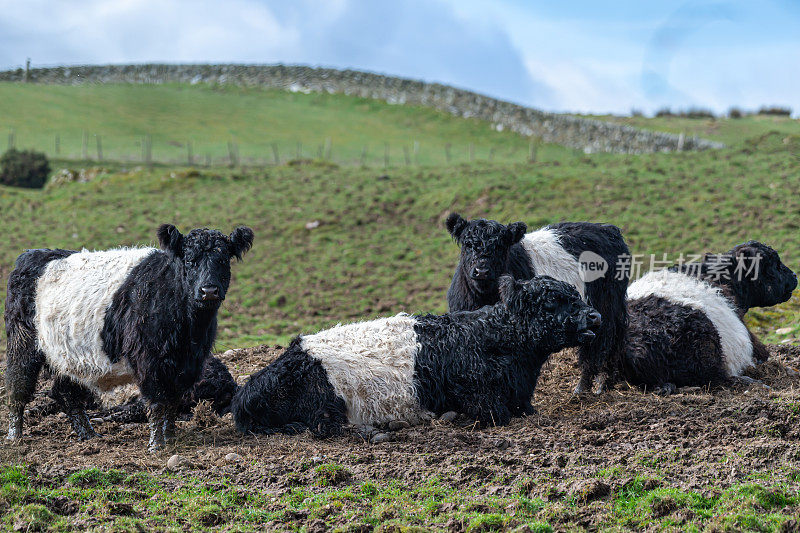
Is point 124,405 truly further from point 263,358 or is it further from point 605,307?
point 605,307

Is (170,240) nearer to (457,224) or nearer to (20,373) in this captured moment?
(20,373)

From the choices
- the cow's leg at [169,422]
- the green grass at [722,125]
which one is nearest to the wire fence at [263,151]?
the green grass at [722,125]

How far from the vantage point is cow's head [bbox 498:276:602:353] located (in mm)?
8766

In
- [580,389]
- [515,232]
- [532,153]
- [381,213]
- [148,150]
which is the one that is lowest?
[580,389]

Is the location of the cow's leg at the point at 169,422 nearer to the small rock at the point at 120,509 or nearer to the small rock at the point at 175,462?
the small rock at the point at 175,462

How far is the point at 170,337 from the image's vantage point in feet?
27.0

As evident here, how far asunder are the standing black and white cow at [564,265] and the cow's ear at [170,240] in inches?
138

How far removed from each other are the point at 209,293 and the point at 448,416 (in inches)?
118

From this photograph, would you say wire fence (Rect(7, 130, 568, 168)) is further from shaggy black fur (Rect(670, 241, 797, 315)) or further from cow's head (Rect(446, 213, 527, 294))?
cow's head (Rect(446, 213, 527, 294))

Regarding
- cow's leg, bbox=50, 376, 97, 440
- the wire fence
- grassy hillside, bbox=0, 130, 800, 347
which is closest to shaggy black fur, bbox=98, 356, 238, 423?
cow's leg, bbox=50, 376, 97, 440

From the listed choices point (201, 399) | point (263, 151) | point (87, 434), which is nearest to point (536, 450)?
point (201, 399)

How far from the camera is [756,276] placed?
1259cm

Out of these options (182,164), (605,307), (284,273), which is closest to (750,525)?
(605,307)

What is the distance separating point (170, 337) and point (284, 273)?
541 inches
